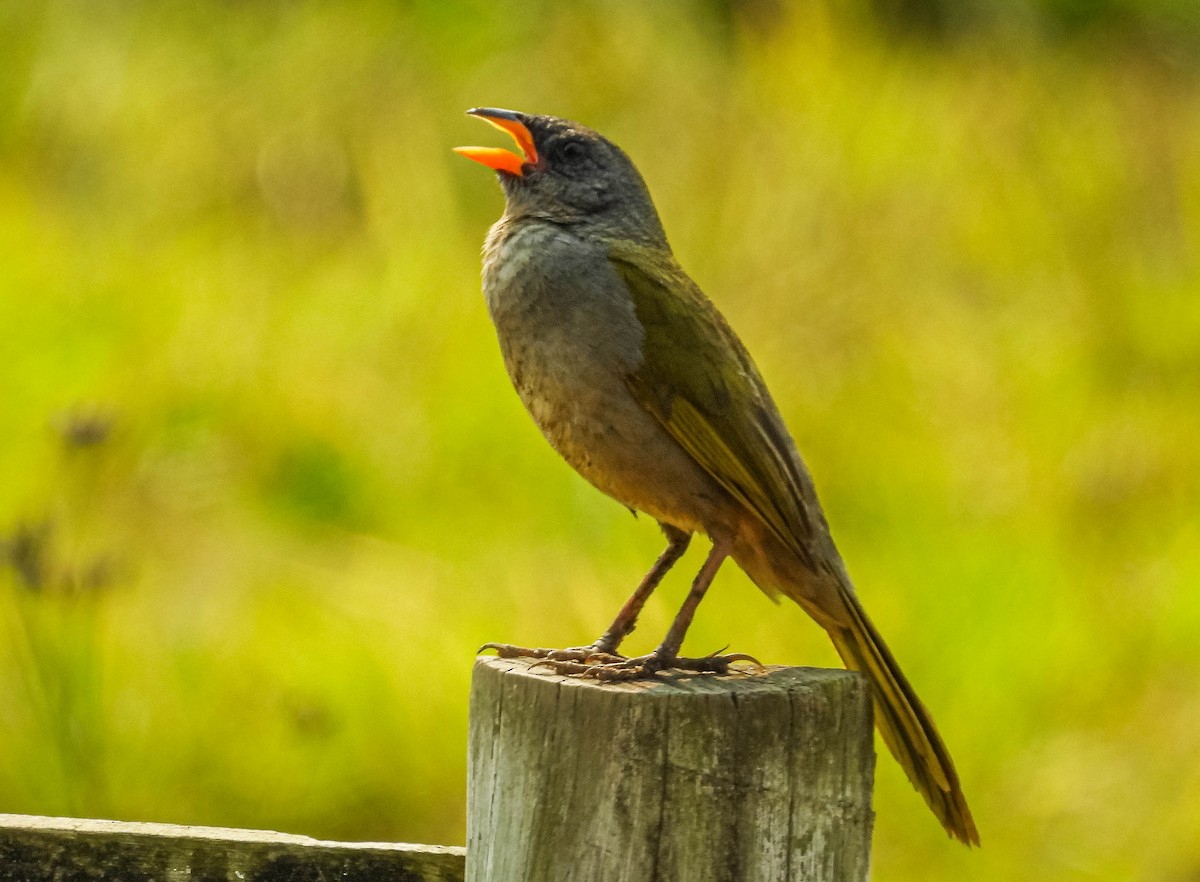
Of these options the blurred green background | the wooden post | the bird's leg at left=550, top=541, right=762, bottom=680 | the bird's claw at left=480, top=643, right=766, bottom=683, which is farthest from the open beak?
the wooden post

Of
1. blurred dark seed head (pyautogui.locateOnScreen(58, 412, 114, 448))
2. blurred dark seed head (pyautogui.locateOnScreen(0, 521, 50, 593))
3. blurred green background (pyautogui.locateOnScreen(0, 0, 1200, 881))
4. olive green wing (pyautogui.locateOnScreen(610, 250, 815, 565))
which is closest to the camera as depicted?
olive green wing (pyautogui.locateOnScreen(610, 250, 815, 565))

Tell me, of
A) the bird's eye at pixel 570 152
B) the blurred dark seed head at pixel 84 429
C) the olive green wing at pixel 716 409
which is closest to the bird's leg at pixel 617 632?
the olive green wing at pixel 716 409

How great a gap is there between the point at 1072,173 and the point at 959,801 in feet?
16.9

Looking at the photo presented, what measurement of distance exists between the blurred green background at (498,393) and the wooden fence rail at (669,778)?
2.22 metres

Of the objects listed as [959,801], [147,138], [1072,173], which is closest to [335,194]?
[147,138]

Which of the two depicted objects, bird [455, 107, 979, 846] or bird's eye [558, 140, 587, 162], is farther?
bird's eye [558, 140, 587, 162]

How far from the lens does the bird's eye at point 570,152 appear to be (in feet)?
12.3

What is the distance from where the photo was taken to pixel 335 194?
26.4ft

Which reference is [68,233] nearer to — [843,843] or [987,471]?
[987,471]

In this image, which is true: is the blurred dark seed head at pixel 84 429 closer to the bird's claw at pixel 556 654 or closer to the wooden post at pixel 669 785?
the bird's claw at pixel 556 654

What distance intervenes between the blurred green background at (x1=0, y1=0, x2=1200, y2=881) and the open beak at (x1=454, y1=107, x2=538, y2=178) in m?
1.44

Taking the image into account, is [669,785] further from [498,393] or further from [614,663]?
[498,393]

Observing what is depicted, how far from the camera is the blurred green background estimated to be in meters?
5.01

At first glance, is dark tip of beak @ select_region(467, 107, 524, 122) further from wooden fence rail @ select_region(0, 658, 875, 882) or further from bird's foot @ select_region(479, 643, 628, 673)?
wooden fence rail @ select_region(0, 658, 875, 882)
